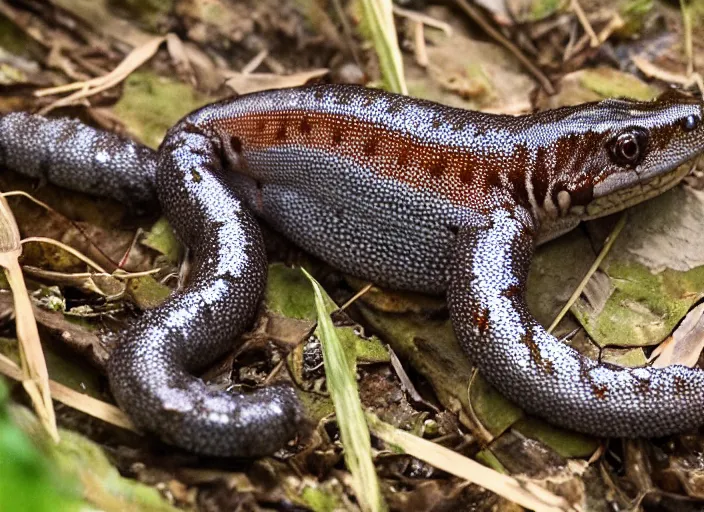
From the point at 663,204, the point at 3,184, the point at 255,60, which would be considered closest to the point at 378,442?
the point at 663,204

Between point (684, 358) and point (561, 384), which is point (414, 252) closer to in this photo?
point (561, 384)

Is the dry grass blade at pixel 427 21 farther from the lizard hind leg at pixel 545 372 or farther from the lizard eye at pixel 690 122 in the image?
the lizard hind leg at pixel 545 372

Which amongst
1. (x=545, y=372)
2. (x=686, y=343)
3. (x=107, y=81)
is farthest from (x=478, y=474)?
(x=107, y=81)

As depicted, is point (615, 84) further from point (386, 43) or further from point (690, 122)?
point (386, 43)

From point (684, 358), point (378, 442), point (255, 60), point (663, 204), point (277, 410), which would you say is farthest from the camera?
point (255, 60)

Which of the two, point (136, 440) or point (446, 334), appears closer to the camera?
point (136, 440)

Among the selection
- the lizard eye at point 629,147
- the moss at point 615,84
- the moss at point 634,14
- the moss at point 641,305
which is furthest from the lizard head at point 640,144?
the moss at point 634,14
